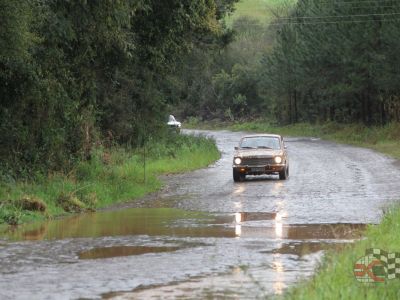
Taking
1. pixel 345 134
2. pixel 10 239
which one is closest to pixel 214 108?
pixel 345 134

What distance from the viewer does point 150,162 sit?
36031 millimetres

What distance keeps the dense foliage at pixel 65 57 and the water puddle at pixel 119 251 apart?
6079mm

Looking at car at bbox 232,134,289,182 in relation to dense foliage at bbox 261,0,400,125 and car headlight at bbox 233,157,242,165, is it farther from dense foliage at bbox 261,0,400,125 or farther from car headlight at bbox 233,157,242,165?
dense foliage at bbox 261,0,400,125

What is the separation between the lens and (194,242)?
1499cm

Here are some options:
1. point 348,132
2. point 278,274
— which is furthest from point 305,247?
point 348,132

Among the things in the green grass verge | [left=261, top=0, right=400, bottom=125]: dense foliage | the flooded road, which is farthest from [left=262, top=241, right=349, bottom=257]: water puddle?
[left=261, top=0, right=400, bottom=125]: dense foliage

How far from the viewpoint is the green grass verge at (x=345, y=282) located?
9.19 meters

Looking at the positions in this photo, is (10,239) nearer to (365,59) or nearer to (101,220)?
(101,220)

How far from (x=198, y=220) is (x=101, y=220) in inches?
83.3

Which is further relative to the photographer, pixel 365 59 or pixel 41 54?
pixel 365 59

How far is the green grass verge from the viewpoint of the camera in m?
9.19

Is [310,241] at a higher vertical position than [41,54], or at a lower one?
lower

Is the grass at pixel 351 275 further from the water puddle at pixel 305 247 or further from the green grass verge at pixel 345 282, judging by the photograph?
the water puddle at pixel 305 247

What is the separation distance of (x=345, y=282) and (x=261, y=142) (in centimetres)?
2150
